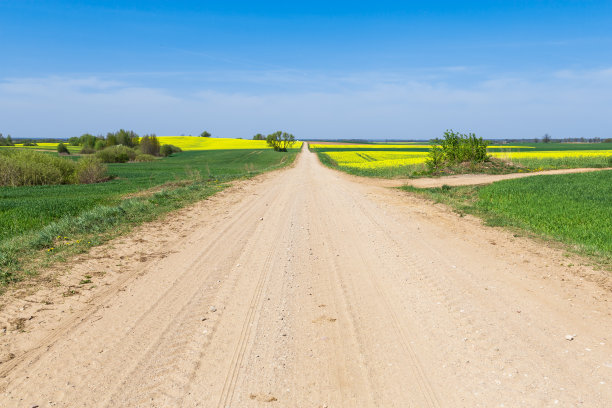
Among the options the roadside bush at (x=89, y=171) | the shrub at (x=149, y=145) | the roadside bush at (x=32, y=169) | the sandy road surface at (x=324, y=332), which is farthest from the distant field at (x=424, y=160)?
the shrub at (x=149, y=145)

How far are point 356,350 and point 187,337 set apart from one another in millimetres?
2030

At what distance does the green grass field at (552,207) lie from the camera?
9.10 metres

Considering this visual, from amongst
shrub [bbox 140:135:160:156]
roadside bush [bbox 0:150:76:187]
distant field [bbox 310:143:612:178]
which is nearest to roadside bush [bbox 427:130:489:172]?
distant field [bbox 310:143:612:178]

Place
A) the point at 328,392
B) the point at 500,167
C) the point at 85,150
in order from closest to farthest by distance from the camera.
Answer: the point at 328,392 < the point at 500,167 < the point at 85,150

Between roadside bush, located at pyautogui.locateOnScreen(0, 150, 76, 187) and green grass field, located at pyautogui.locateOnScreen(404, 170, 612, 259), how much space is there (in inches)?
1078

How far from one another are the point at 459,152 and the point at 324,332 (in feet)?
98.3

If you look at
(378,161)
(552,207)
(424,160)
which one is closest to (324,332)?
(552,207)

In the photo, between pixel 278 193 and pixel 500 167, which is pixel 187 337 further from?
pixel 500 167

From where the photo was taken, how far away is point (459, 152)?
101 ft

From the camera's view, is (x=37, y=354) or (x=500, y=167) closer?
(x=37, y=354)

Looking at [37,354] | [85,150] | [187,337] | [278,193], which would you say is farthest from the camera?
[85,150]

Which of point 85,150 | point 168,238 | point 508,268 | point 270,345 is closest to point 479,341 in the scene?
point 270,345

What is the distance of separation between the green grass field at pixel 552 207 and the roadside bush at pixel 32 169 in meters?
27.4

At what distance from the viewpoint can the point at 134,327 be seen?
4.67 metres
